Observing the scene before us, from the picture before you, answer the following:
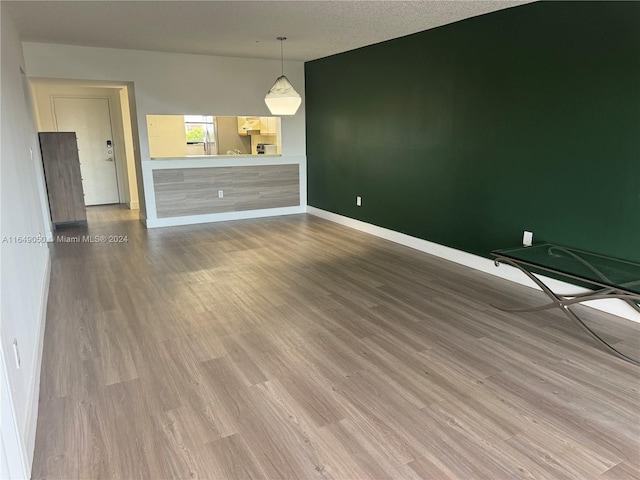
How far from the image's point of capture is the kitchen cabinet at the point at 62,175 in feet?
20.0

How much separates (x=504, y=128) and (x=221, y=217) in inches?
169

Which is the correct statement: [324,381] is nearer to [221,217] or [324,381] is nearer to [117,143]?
[221,217]

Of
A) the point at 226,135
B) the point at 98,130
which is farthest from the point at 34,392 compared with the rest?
the point at 226,135

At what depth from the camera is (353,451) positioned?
1868mm

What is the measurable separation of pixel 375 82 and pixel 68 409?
4.75m

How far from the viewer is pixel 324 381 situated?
239cm

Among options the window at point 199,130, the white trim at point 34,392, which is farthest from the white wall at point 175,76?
the white trim at point 34,392

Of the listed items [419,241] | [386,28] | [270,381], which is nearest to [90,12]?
[386,28]

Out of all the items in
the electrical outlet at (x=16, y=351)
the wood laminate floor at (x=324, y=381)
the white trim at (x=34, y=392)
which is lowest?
the wood laminate floor at (x=324, y=381)

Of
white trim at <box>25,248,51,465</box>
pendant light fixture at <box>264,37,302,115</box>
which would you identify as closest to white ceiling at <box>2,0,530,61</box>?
pendant light fixture at <box>264,37,302,115</box>

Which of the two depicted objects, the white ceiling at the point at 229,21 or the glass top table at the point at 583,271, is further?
the white ceiling at the point at 229,21

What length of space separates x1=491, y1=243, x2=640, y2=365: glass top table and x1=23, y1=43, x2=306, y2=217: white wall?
4.61m

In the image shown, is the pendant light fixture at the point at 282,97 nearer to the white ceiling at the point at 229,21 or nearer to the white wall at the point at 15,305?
the white ceiling at the point at 229,21

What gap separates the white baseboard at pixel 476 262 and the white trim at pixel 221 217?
2.50 ft
